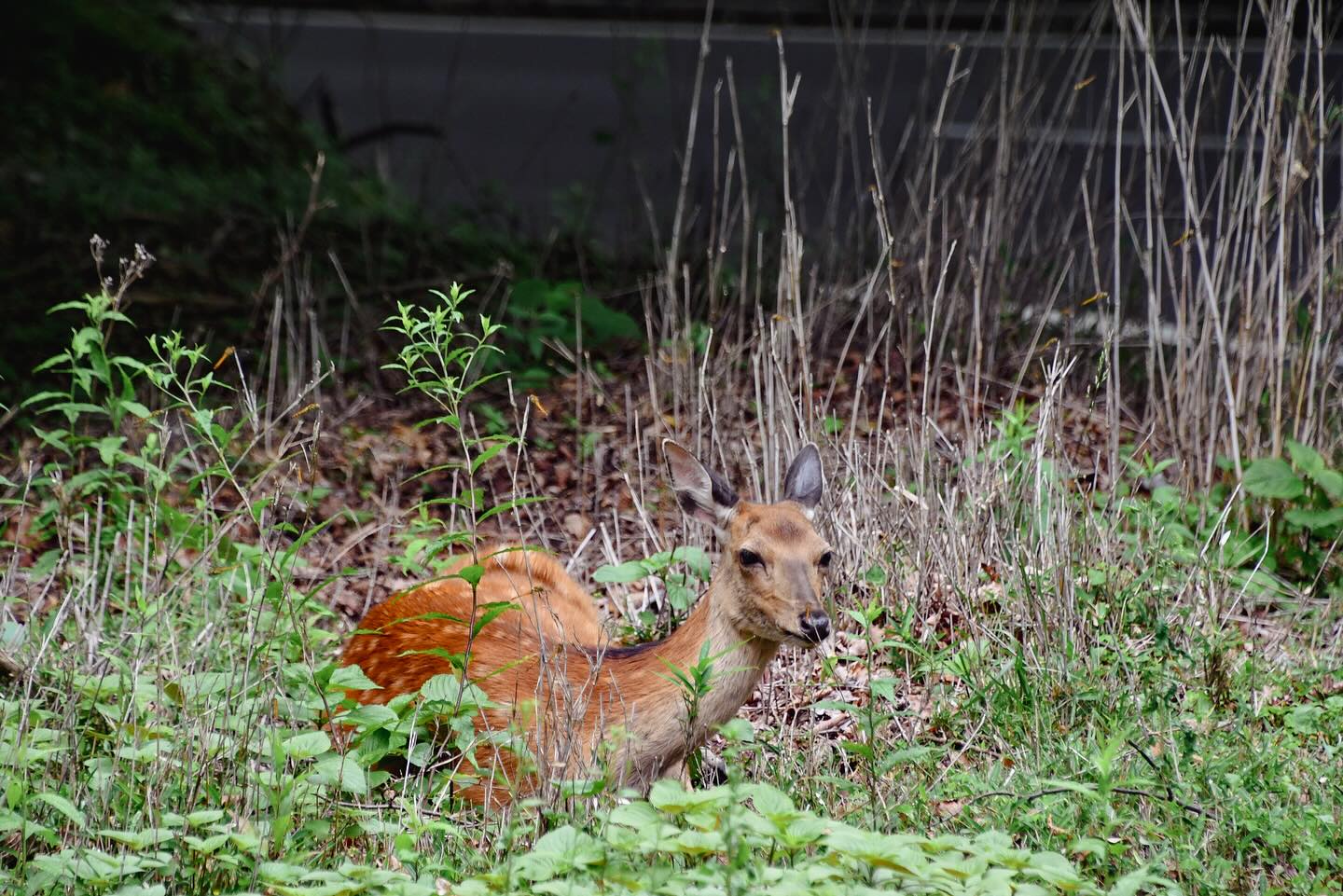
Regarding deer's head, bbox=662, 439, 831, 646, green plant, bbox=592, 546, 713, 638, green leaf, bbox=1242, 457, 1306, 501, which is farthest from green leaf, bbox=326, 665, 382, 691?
green leaf, bbox=1242, 457, 1306, 501

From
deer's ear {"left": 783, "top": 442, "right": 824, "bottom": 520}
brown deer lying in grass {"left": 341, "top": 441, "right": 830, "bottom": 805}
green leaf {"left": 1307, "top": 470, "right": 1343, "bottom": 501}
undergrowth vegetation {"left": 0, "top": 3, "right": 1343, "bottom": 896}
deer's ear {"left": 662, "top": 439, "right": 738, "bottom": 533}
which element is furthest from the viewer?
green leaf {"left": 1307, "top": 470, "right": 1343, "bottom": 501}

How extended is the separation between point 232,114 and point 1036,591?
8.35 m

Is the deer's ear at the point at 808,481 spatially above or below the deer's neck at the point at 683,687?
above

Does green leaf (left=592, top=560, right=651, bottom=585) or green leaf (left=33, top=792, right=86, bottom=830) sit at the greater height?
green leaf (left=592, top=560, right=651, bottom=585)

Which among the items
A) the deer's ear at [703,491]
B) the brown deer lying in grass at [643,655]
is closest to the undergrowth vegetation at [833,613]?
the brown deer lying in grass at [643,655]

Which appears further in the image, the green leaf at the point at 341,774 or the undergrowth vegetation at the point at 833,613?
the green leaf at the point at 341,774

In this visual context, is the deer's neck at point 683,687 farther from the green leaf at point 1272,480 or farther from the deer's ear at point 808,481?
the green leaf at point 1272,480

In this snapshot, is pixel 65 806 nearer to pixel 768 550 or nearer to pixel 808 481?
pixel 768 550

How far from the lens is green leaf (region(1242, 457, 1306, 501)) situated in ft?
17.0

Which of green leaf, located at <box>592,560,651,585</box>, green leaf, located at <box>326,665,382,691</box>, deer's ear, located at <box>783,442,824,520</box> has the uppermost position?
deer's ear, located at <box>783,442,824,520</box>

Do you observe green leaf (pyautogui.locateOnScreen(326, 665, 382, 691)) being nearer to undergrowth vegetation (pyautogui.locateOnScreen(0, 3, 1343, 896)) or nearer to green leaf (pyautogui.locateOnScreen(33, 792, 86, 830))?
undergrowth vegetation (pyautogui.locateOnScreen(0, 3, 1343, 896))

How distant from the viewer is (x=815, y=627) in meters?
3.78

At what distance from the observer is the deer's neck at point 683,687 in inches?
154

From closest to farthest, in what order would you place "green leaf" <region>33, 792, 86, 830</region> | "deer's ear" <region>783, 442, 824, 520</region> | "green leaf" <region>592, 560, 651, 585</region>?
"green leaf" <region>33, 792, 86, 830</region>, "deer's ear" <region>783, 442, 824, 520</region>, "green leaf" <region>592, 560, 651, 585</region>
